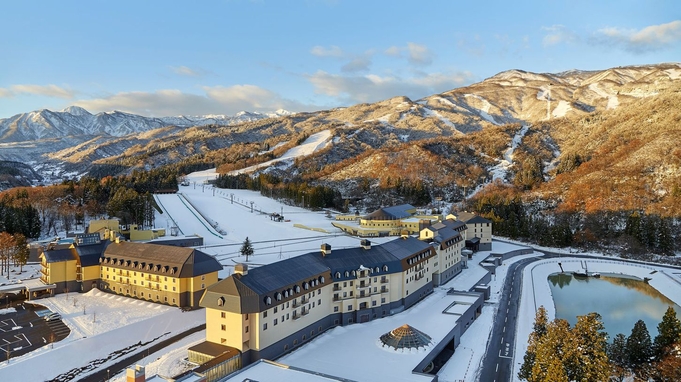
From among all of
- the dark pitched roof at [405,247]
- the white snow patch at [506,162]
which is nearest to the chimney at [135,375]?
the dark pitched roof at [405,247]

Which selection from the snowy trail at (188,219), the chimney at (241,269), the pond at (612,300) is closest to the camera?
the chimney at (241,269)

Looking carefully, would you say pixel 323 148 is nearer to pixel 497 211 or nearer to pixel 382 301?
pixel 497 211

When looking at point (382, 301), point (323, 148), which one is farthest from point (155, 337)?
point (323, 148)

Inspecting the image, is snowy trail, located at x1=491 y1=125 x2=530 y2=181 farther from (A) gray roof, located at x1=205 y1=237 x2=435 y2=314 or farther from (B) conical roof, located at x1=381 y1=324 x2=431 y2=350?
(B) conical roof, located at x1=381 y1=324 x2=431 y2=350

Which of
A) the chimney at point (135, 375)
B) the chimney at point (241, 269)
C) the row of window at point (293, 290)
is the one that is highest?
the chimney at point (241, 269)

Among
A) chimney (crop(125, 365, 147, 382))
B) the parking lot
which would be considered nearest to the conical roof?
chimney (crop(125, 365, 147, 382))

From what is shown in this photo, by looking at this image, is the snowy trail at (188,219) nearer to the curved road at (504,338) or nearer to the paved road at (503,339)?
the curved road at (504,338)
